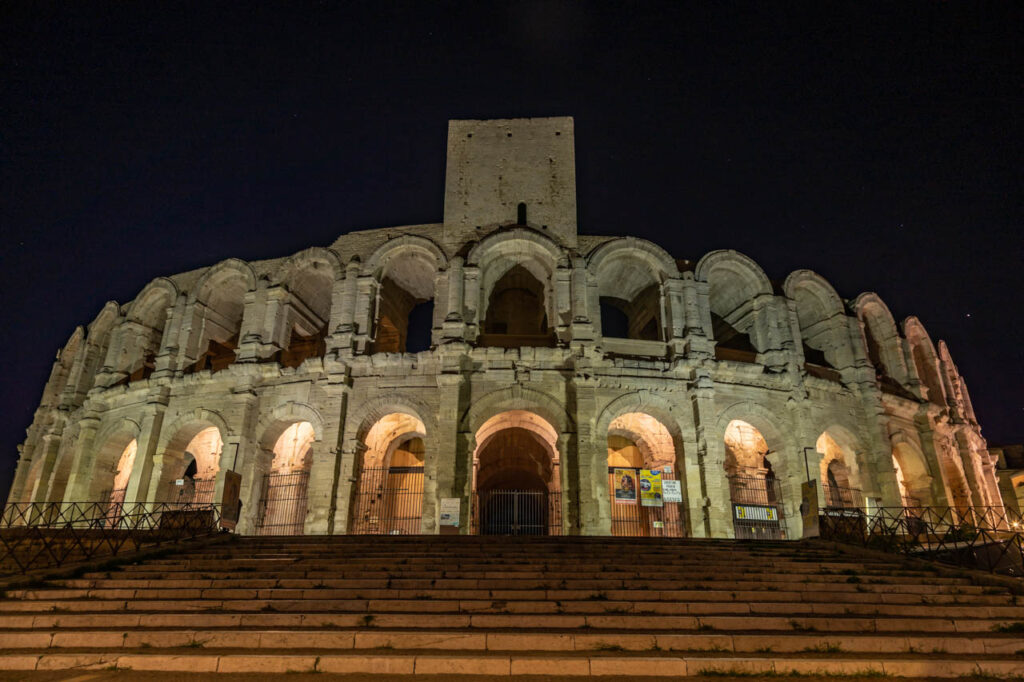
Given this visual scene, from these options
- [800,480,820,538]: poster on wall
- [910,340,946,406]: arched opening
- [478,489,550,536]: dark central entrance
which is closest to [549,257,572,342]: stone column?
[478,489,550,536]: dark central entrance

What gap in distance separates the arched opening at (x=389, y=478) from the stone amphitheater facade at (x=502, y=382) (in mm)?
107

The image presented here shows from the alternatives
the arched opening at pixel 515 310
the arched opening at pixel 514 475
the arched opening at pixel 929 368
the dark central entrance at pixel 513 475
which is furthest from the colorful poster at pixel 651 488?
the arched opening at pixel 929 368

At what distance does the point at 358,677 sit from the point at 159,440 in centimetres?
1619

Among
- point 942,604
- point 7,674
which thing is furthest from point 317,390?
point 942,604

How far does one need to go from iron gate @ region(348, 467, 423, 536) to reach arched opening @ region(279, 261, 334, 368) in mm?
4478

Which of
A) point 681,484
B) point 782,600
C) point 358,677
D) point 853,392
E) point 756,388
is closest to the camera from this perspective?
point 358,677

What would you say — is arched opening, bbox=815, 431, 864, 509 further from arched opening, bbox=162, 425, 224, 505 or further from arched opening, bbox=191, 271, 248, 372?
arched opening, bbox=191, 271, 248, 372

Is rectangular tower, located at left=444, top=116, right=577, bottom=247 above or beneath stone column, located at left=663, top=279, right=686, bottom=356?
above

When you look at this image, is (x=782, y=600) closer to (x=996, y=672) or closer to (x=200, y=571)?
(x=996, y=672)

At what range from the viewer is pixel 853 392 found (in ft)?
64.4

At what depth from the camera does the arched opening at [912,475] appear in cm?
2001

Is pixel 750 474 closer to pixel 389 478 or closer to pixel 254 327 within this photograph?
pixel 389 478

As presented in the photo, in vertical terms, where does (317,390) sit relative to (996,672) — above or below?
above

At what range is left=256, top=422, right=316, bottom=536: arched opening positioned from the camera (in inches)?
720
